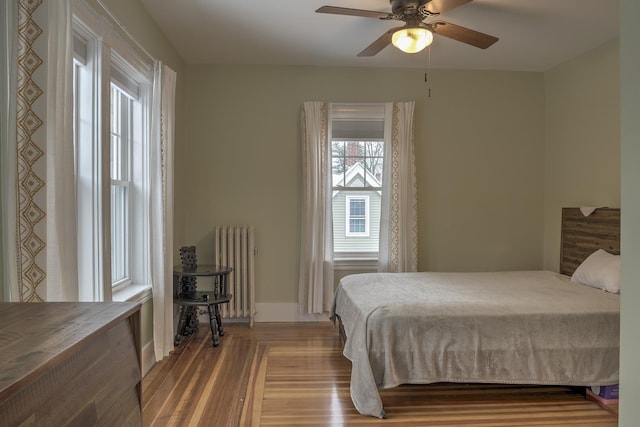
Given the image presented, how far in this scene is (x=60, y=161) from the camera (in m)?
1.93

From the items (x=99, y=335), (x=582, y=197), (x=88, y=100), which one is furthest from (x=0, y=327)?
(x=582, y=197)

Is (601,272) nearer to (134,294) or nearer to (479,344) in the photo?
(479,344)

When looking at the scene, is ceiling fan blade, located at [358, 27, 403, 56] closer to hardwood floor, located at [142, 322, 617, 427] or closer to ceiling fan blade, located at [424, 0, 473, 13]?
ceiling fan blade, located at [424, 0, 473, 13]

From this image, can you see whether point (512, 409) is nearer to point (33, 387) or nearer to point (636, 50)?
point (636, 50)

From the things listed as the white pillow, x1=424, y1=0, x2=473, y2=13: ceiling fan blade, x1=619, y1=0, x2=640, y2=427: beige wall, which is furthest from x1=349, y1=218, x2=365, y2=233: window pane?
x1=619, y1=0, x2=640, y2=427: beige wall

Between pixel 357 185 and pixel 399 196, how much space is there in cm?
49

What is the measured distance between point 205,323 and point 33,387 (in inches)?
153

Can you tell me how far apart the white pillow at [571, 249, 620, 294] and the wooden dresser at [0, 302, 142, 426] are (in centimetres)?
331

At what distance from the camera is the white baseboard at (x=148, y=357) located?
3309mm

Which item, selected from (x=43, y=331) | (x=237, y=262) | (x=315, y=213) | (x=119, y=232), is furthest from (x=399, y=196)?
(x=43, y=331)

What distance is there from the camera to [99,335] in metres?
1.16

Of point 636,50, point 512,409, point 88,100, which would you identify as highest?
point 88,100

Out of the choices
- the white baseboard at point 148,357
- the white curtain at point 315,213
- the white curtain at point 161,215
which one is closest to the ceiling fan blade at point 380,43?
the white curtain at point 315,213

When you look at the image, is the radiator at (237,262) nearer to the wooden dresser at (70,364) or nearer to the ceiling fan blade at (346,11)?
the ceiling fan blade at (346,11)
